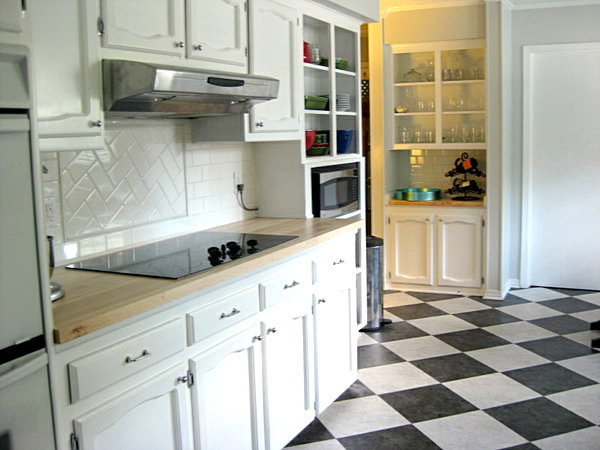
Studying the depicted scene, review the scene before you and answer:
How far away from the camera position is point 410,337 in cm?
470

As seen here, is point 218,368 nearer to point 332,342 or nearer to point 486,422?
point 332,342

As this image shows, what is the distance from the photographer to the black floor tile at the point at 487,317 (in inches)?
197

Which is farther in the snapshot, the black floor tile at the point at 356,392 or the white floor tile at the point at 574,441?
the black floor tile at the point at 356,392

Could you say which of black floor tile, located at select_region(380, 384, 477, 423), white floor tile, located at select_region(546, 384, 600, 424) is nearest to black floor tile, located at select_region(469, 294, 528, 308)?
white floor tile, located at select_region(546, 384, 600, 424)

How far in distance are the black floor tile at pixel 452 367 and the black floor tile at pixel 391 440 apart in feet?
2.36

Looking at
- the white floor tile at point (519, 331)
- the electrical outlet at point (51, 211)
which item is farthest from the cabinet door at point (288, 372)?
the white floor tile at point (519, 331)

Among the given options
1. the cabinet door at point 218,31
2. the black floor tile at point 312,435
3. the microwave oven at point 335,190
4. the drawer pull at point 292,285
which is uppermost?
the cabinet door at point 218,31

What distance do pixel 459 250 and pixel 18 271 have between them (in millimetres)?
4626

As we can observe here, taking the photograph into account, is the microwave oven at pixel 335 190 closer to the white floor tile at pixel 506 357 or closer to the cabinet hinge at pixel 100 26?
the white floor tile at pixel 506 357

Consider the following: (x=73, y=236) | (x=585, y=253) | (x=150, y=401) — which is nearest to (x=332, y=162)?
(x=73, y=236)

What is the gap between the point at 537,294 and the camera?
5.73 m

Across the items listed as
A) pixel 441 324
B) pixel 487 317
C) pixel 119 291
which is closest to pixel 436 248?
A: pixel 487 317

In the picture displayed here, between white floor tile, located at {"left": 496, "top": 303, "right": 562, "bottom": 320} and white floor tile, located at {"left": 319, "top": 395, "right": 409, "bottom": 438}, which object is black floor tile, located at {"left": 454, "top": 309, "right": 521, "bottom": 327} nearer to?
white floor tile, located at {"left": 496, "top": 303, "right": 562, "bottom": 320}

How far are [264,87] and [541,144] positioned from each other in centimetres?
347
